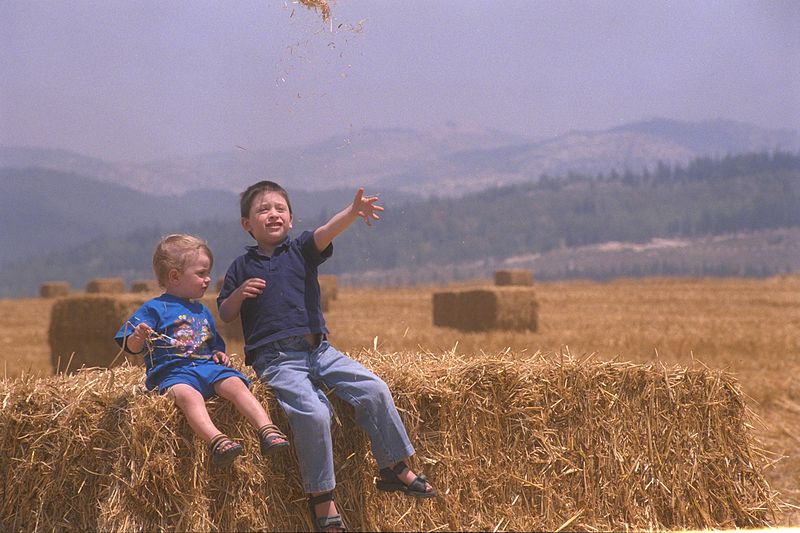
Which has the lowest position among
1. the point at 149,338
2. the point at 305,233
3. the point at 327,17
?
the point at 149,338

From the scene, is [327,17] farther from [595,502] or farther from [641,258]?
[641,258]

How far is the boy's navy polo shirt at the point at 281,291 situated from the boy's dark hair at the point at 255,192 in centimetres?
18

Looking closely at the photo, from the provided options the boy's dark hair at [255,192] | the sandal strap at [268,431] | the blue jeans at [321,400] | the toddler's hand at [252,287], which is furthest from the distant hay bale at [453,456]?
the boy's dark hair at [255,192]

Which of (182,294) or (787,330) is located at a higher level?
(182,294)

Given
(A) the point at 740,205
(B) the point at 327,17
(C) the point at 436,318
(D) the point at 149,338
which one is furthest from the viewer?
(A) the point at 740,205

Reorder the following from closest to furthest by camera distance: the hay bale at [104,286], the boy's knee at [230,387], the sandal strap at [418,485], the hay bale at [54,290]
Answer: the boy's knee at [230,387]
the sandal strap at [418,485]
the hay bale at [104,286]
the hay bale at [54,290]

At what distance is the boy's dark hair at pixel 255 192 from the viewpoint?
4.37 metres

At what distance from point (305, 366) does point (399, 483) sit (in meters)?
0.65

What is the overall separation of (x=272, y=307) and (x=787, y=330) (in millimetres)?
14518

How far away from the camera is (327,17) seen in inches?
222

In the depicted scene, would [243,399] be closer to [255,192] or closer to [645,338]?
[255,192]

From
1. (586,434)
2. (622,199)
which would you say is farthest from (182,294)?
(622,199)

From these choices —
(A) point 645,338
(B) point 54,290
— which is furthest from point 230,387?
(B) point 54,290

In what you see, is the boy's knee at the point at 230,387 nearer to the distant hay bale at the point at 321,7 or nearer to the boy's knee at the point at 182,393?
the boy's knee at the point at 182,393
